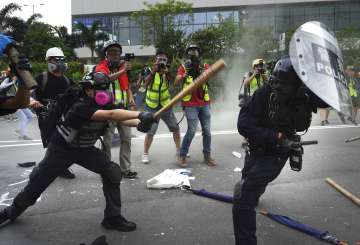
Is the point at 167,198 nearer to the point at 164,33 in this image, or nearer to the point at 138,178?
the point at 138,178

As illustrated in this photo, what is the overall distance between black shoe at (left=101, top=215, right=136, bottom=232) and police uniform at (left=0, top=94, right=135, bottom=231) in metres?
0.01

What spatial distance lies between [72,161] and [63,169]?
0.35 feet

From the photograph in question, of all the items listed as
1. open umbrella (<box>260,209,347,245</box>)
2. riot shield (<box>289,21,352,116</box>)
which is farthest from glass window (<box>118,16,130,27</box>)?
riot shield (<box>289,21,352,116</box>)

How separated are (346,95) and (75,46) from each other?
142 feet

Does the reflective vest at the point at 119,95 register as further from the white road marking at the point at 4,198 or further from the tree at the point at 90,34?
the tree at the point at 90,34

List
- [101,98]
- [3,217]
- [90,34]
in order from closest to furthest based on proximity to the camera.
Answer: [101,98], [3,217], [90,34]

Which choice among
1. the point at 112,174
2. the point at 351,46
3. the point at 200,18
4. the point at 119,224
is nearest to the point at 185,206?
the point at 119,224

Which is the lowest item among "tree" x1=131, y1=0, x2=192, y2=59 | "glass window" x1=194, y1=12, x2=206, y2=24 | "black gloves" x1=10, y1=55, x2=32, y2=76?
"black gloves" x1=10, y1=55, x2=32, y2=76

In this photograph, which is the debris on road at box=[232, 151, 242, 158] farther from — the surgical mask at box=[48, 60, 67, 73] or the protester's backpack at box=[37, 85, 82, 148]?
the protester's backpack at box=[37, 85, 82, 148]

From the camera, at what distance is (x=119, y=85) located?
6.06 m

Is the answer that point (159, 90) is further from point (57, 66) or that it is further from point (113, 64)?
point (57, 66)

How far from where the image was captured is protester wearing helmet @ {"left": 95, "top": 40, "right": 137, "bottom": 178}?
5.90 m

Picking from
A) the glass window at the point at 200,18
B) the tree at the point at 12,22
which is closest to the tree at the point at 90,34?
the tree at the point at 12,22

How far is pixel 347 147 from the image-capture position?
8328 millimetres
